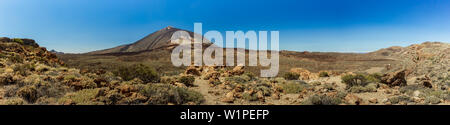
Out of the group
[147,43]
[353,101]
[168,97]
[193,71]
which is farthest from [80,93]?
[147,43]

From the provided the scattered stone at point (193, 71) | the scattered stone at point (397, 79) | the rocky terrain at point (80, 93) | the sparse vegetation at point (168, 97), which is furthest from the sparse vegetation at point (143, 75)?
the scattered stone at point (397, 79)

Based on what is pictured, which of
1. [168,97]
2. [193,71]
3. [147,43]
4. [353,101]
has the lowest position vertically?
[353,101]

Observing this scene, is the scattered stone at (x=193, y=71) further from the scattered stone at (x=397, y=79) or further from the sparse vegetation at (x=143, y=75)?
the scattered stone at (x=397, y=79)

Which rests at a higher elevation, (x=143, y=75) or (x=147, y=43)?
(x=147, y=43)

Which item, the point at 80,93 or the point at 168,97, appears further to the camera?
the point at 80,93

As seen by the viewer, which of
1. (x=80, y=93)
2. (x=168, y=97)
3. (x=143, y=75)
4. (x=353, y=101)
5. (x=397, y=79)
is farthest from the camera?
(x=143, y=75)

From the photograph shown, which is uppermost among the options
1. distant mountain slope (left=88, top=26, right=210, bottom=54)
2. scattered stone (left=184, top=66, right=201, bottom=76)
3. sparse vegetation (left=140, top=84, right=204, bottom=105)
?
distant mountain slope (left=88, top=26, right=210, bottom=54)

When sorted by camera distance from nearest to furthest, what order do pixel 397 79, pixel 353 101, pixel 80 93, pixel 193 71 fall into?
1. pixel 353 101
2. pixel 80 93
3. pixel 397 79
4. pixel 193 71

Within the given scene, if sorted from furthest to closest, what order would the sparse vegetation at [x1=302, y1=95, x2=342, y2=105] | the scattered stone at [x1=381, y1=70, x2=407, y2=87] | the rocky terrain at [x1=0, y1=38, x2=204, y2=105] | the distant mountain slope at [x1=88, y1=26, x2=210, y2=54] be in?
1. the distant mountain slope at [x1=88, y1=26, x2=210, y2=54]
2. the scattered stone at [x1=381, y1=70, x2=407, y2=87]
3. the sparse vegetation at [x1=302, y1=95, x2=342, y2=105]
4. the rocky terrain at [x1=0, y1=38, x2=204, y2=105]

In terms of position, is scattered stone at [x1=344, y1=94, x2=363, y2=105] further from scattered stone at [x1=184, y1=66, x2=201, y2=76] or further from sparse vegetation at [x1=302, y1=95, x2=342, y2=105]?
scattered stone at [x1=184, y1=66, x2=201, y2=76]

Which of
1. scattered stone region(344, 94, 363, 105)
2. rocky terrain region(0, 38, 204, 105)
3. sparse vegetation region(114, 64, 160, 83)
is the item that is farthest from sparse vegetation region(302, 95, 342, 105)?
sparse vegetation region(114, 64, 160, 83)

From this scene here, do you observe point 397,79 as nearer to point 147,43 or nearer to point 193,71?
point 193,71
